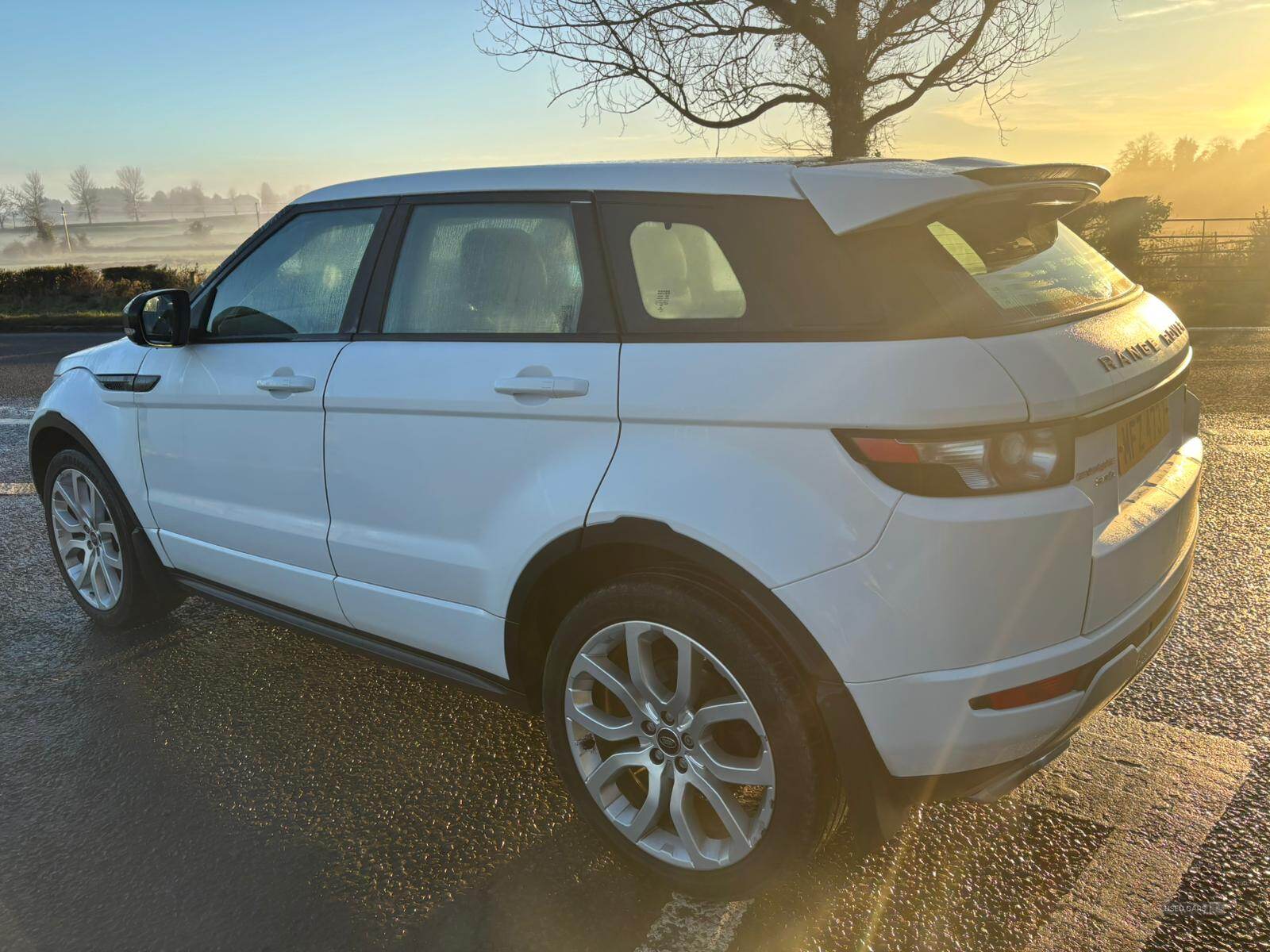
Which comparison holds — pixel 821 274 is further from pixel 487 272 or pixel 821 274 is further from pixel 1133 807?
pixel 1133 807

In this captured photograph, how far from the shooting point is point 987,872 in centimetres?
259

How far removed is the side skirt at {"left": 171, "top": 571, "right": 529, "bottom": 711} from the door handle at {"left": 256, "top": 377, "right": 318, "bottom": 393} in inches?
30.7

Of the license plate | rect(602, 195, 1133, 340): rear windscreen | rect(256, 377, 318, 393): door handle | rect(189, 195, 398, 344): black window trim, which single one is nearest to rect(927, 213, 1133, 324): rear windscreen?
rect(602, 195, 1133, 340): rear windscreen

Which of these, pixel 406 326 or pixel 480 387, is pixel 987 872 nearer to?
pixel 480 387

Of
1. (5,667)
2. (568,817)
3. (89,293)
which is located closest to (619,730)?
(568,817)

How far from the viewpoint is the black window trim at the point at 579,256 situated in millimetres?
2598

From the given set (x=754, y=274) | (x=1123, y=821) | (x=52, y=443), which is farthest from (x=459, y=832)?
(x=52, y=443)

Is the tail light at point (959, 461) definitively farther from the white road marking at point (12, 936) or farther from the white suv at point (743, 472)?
the white road marking at point (12, 936)

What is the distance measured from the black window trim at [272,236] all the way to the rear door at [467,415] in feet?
0.23

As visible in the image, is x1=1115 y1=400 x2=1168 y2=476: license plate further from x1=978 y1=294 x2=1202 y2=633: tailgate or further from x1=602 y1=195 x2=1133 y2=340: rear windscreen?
x1=602 y1=195 x2=1133 y2=340: rear windscreen

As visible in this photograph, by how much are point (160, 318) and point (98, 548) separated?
120 cm

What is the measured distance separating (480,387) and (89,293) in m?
28.2

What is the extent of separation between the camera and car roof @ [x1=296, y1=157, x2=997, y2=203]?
96.4 inches

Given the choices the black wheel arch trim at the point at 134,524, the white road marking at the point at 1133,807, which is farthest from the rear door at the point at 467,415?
the white road marking at the point at 1133,807
